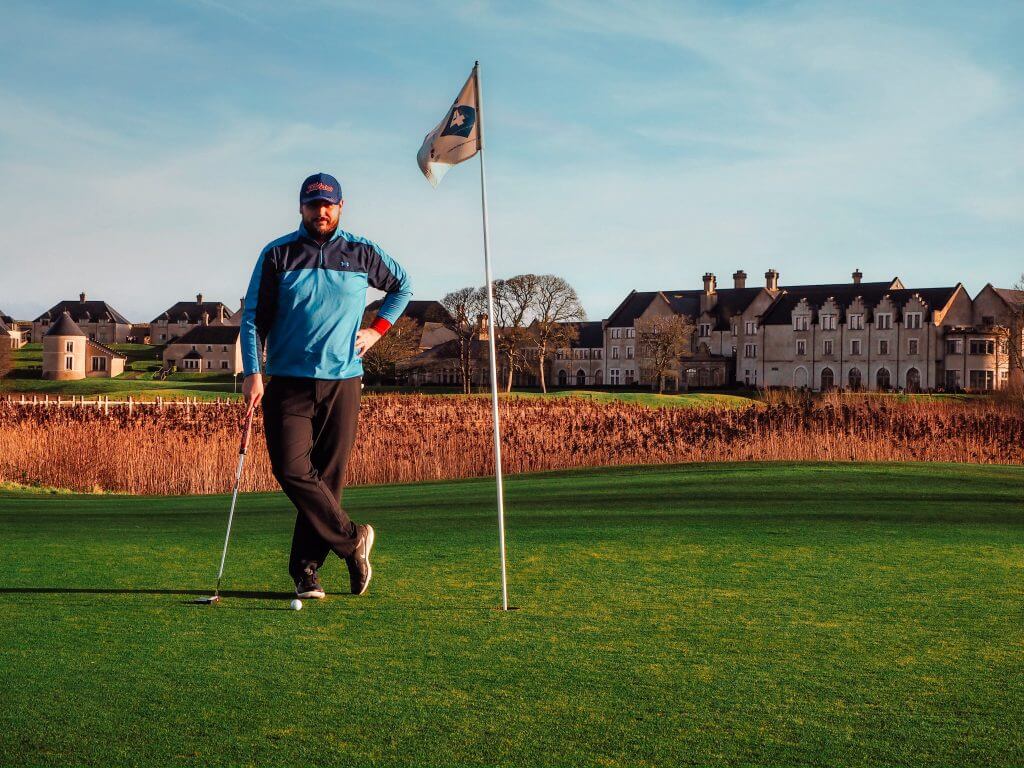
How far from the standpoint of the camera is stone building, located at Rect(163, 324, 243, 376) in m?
146

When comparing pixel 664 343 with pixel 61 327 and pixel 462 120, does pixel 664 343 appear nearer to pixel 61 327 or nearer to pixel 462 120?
pixel 61 327

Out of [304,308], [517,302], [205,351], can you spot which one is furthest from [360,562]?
[205,351]

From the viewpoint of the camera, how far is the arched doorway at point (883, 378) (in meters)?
97.0

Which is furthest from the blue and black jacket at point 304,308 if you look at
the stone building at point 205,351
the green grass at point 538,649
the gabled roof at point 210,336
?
the gabled roof at point 210,336

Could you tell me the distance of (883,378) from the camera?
319 feet

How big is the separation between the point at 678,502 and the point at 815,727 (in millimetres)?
8136

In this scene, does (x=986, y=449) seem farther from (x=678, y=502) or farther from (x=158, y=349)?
(x=158, y=349)

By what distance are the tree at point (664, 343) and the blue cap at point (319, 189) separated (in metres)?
88.3

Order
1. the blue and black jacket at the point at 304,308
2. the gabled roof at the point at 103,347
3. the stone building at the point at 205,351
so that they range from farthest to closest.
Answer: the stone building at the point at 205,351 → the gabled roof at the point at 103,347 → the blue and black jacket at the point at 304,308

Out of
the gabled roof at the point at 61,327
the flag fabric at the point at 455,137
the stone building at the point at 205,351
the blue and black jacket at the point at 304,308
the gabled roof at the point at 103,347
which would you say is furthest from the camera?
the stone building at the point at 205,351

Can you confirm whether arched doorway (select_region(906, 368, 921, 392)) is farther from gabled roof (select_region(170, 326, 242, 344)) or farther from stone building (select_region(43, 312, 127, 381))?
stone building (select_region(43, 312, 127, 381))

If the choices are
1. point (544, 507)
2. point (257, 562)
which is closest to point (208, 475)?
point (544, 507)

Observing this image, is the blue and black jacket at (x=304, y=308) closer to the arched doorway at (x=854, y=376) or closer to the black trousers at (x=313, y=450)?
the black trousers at (x=313, y=450)

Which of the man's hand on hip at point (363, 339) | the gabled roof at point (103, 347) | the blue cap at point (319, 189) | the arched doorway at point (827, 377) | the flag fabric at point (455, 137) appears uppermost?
the gabled roof at point (103, 347)
